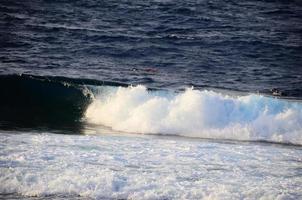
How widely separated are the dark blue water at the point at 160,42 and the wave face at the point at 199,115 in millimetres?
1937

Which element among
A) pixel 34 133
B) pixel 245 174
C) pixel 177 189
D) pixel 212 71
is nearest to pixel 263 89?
pixel 212 71

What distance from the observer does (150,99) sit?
15805 millimetres

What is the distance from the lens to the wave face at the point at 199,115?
14156mm

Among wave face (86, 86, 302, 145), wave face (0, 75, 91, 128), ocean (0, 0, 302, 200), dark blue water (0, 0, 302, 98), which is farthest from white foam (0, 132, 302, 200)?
dark blue water (0, 0, 302, 98)

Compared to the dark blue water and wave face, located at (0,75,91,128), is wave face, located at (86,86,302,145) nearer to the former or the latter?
wave face, located at (0,75,91,128)

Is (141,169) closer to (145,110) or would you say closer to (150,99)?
(145,110)

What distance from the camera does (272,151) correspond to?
11258 millimetres

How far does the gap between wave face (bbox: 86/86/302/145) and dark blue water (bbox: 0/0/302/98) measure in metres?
1.94

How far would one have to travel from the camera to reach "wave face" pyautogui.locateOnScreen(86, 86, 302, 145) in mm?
14156

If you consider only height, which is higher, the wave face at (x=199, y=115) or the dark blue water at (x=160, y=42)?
Answer: the dark blue water at (x=160, y=42)

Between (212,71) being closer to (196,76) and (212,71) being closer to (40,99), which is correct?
(196,76)

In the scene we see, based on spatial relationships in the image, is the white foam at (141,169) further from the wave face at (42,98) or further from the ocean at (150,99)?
the wave face at (42,98)

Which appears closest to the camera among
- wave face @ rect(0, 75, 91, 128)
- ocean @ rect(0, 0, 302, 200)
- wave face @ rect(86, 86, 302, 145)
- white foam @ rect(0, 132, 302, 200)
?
white foam @ rect(0, 132, 302, 200)

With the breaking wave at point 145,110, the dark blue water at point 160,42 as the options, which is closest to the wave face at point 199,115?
the breaking wave at point 145,110
